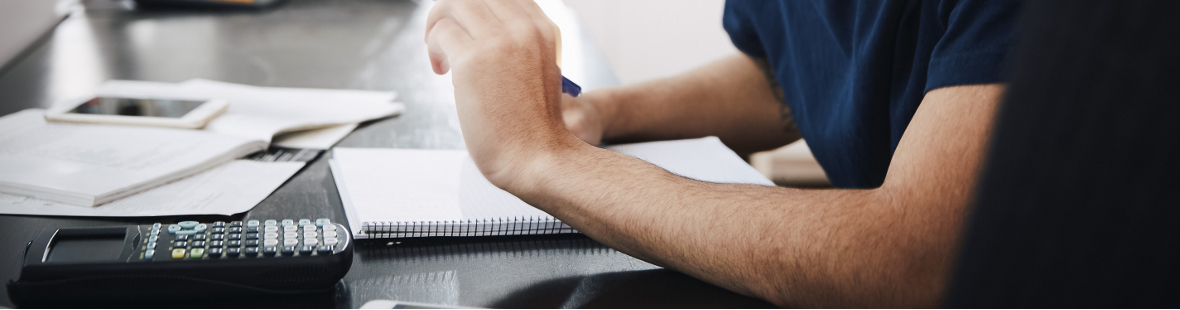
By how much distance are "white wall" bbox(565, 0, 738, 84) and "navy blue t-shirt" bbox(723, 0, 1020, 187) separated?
1.24 meters

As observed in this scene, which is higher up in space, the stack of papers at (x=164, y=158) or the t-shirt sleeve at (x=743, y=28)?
the stack of papers at (x=164, y=158)

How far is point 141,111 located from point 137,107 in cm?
1

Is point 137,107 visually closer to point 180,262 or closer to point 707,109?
point 180,262

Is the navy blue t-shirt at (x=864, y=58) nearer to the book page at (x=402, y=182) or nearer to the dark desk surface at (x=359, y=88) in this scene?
the dark desk surface at (x=359, y=88)

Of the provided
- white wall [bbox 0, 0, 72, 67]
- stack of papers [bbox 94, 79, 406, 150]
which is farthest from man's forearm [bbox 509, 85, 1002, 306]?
white wall [bbox 0, 0, 72, 67]

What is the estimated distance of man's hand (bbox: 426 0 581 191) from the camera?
0.55 metres

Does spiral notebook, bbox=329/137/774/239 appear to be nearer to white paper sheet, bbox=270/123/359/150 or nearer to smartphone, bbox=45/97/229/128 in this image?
white paper sheet, bbox=270/123/359/150

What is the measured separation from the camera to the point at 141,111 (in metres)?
0.77

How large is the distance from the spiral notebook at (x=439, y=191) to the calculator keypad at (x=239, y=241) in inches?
2.6

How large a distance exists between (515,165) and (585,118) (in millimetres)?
279

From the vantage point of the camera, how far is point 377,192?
1.89 ft

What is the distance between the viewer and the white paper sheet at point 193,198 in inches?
21.2

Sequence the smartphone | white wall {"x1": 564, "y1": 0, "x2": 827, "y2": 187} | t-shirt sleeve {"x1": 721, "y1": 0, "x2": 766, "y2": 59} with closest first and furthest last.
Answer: the smartphone → t-shirt sleeve {"x1": 721, "y1": 0, "x2": 766, "y2": 59} → white wall {"x1": 564, "y1": 0, "x2": 827, "y2": 187}

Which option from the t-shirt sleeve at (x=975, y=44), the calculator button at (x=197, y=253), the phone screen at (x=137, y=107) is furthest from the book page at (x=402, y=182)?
the t-shirt sleeve at (x=975, y=44)
